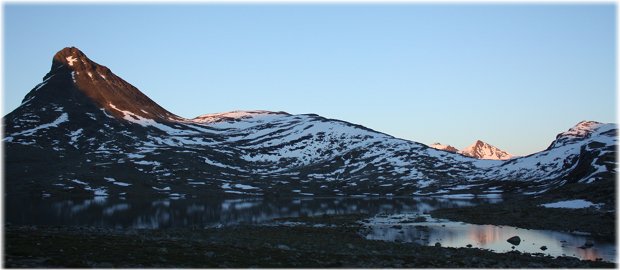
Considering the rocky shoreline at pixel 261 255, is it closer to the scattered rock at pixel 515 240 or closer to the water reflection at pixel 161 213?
the scattered rock at pixel 515 240

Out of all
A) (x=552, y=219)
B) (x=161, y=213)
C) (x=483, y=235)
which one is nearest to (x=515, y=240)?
(x=483, y=235)

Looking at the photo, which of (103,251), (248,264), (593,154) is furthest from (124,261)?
(593,154)

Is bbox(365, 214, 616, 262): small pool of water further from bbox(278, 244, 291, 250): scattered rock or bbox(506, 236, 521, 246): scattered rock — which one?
bbox(278, 244, 291, 250): scattered rock

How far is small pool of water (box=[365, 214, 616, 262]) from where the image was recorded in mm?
50594

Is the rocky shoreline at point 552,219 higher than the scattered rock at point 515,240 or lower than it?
higher

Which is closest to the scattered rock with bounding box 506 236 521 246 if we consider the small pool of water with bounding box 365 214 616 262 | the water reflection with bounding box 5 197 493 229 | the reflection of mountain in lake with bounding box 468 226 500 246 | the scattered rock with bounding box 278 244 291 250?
the small pool of water with bounding box 365 214 616 262

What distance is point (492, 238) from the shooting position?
60.8 m

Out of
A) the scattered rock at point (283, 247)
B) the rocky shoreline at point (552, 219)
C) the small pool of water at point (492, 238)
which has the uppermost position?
the rocky shoreline at point (552, 219)

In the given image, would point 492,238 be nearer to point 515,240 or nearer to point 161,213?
point 515,240

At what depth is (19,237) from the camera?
143 ft

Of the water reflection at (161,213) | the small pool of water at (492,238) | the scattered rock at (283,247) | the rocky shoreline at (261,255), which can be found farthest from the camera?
the water reflection at (161,213)

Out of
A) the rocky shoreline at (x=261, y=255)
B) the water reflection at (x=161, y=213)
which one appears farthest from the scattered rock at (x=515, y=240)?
the water reflection at (x=161, y=213)

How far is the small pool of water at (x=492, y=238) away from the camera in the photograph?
5059 cm

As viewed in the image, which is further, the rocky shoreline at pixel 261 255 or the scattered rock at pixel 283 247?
the scattered rock at pixel 283 247
